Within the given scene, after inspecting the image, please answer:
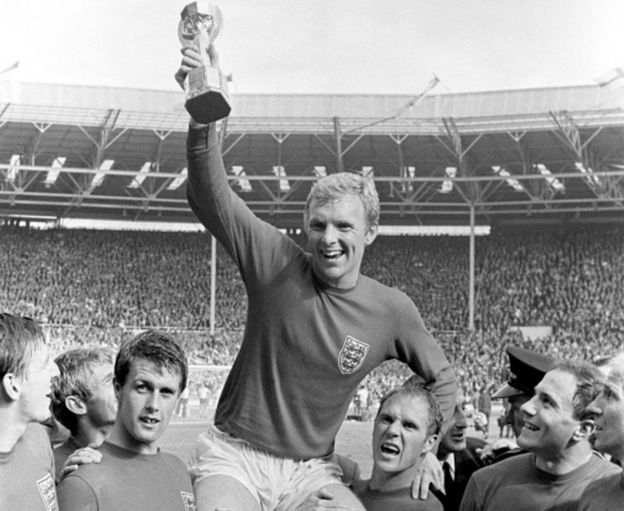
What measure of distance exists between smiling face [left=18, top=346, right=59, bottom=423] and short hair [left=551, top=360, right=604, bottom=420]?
2.02m

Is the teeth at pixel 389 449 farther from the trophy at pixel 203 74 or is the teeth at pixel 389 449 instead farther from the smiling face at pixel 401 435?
the trophy at pixel 203 74

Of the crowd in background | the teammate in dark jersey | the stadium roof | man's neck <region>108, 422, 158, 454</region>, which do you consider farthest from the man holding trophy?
the crowd in background

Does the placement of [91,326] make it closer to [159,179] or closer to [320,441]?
[159,179]

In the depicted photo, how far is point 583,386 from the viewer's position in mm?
3668

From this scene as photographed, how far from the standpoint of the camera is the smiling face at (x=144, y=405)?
3.31 meters

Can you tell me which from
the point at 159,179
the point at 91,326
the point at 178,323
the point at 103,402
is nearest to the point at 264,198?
the point at 159,179

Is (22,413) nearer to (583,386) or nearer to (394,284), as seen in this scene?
(583,386)

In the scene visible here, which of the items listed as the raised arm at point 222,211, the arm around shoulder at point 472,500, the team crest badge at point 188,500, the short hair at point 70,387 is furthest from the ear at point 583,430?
the short hair at point 70,387

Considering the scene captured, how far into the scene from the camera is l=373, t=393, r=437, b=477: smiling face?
362 centimetres

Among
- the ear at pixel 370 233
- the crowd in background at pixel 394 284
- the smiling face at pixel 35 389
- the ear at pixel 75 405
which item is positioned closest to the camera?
the smiling face at pixel 35 389

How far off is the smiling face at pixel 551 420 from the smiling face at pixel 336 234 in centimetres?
93

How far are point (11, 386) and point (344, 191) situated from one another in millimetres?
1471

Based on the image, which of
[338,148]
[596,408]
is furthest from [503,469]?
[338,148]

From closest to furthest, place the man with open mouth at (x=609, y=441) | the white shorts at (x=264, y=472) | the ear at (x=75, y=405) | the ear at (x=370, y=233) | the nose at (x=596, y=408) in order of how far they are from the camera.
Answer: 1. the man with open mouth at (x=609, y=441)
2. the nose at (x=596, y=408)
3. the white shorts at (x=264, y=472)
4. the ear at (x=370, y=233)
5. the ear at (x=75, y=405)
